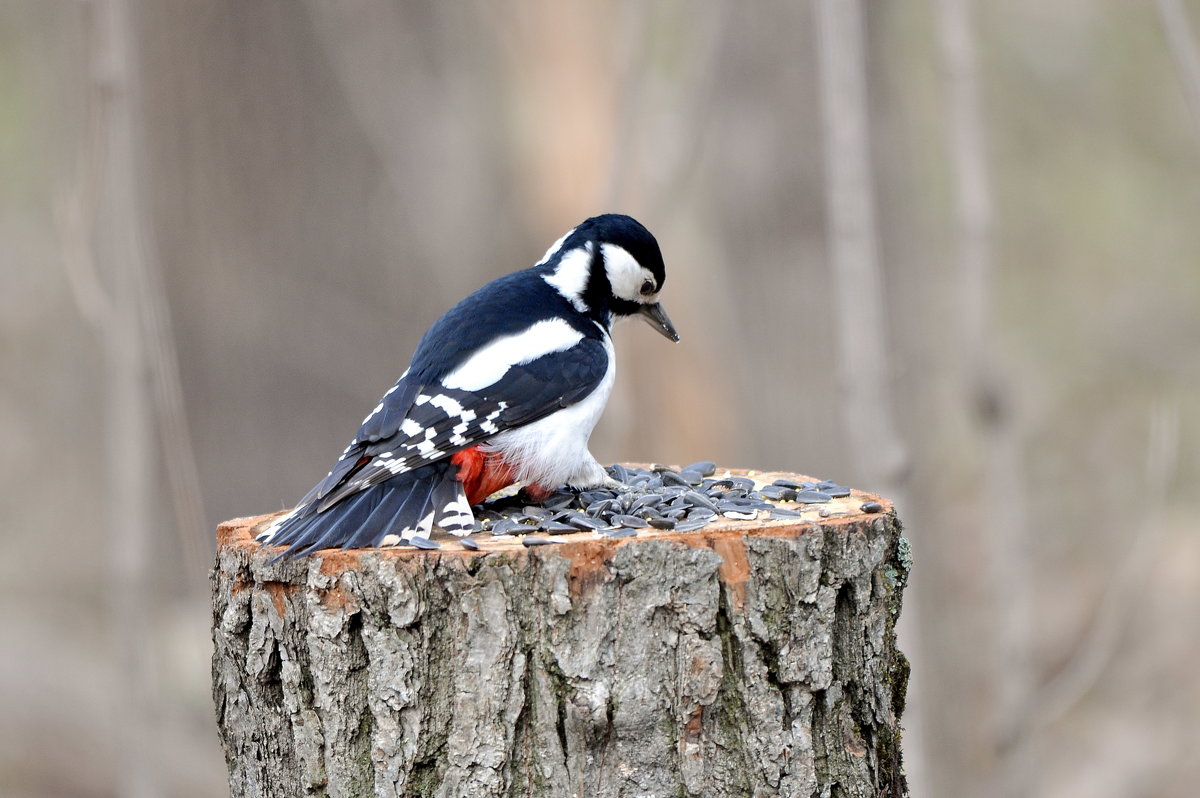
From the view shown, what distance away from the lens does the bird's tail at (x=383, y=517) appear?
2.53 meters

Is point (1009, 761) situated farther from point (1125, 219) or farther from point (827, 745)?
point (1125, 219)

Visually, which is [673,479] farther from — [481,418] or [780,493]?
[481,418]

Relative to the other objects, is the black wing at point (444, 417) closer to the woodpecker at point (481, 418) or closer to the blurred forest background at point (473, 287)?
the woodpecker at point (481, 418)

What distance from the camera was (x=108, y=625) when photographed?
23.1 ft

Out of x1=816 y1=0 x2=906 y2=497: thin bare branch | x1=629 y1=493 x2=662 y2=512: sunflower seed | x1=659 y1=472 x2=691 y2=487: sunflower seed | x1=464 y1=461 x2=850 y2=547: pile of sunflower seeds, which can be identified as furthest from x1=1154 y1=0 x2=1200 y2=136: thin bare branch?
x1=629 y1=493 x2=662 y2=512: sunflower seed

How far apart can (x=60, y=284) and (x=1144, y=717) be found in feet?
22.2

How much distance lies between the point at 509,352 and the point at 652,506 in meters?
0.57

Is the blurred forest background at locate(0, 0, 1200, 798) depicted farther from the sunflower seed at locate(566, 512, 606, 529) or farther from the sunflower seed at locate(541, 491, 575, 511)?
the sunflower seed at locate(566, 512, 606, 529)

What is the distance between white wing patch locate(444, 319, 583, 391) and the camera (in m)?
2.99

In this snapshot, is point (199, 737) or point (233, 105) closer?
point (233, 105)

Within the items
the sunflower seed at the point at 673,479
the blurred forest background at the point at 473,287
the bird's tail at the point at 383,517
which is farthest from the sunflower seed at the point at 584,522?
the blurred forest background at the point at 473,287

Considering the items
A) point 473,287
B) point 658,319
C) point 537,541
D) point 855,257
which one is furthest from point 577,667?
point 473,287

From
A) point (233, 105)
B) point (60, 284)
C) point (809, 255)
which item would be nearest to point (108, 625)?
point (60, 284)

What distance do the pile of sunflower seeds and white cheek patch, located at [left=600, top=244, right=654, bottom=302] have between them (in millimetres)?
593
